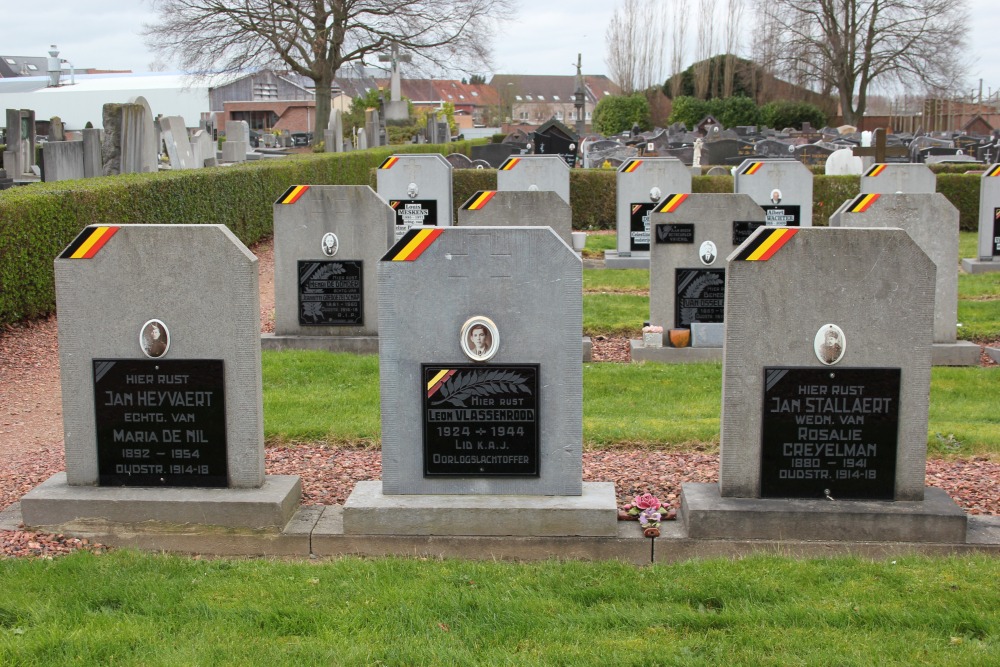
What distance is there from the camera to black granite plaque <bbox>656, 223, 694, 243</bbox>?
33.4 ft

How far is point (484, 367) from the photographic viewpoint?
532cm

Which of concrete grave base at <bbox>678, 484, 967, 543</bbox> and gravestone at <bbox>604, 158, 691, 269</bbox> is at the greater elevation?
gravestone at <bbox>604, 158, 691, 269</bbox>

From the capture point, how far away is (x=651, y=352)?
1024 centimetres

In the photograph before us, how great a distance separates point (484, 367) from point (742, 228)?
18.7 feet

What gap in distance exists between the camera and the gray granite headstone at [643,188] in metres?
16.7

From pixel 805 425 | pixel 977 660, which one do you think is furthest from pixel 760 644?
pixel 805 425

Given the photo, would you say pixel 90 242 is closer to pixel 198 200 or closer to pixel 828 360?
pixel 828 360

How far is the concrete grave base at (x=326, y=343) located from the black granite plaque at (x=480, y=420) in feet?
16.8

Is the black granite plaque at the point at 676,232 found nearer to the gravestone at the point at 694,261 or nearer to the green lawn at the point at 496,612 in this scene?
the gravestone at the point at 694,261

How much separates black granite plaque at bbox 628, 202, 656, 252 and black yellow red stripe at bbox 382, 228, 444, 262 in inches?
466

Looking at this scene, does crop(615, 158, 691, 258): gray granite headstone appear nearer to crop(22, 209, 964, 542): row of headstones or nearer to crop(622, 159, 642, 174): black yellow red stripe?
crop(622, 159, 642, 174): black yellow red stripe

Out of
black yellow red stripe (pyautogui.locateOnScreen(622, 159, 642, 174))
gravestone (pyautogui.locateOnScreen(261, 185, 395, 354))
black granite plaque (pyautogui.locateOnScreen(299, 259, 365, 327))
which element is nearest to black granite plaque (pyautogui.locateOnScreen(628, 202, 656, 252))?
black yellow red stripe (pyautogui.locateOnScreen(622, 159, 642, 174))

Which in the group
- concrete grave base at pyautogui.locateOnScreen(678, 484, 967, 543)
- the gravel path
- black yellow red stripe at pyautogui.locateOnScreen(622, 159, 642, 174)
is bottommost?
the gravel path

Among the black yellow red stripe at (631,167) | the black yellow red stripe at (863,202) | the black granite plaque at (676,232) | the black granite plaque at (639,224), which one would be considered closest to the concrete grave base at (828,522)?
the black yellow red stripe at (863,202)
